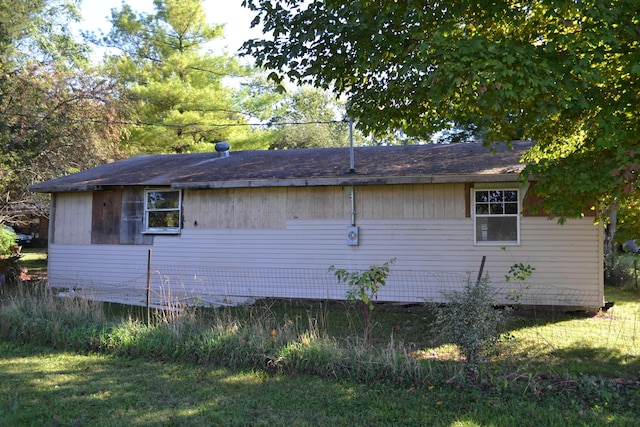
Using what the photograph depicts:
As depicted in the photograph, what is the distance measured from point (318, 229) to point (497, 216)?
12.2 feet

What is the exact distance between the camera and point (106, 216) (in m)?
12.4

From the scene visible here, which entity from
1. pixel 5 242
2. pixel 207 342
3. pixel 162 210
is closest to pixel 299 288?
pixel 162 210

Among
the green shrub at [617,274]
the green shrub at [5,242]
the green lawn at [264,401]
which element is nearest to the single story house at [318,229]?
the green shrub at [5,242]

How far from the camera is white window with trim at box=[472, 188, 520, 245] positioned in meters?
9.82

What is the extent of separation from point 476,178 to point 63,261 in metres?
10.3

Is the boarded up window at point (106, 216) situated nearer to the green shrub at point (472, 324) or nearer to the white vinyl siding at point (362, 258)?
the white vinyl siding at point (362, 258)

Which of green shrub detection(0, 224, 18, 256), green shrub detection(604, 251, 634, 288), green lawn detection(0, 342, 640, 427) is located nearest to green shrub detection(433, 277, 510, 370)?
green lawn detection(0, 342, 640, 427)

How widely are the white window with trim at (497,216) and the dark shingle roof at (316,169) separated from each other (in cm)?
56

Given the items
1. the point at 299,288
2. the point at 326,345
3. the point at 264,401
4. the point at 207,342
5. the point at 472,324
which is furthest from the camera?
the point at 299,288

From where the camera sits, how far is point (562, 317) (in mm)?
9273

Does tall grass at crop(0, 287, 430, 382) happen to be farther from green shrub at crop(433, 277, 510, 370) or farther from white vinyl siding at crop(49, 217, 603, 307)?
white vinyl siding at crop(49, 217, 603, 307)

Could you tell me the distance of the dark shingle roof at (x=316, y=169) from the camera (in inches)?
390

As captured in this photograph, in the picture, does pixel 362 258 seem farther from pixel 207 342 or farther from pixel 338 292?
pixel 207 342

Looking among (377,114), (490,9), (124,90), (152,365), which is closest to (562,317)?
(377,114)
